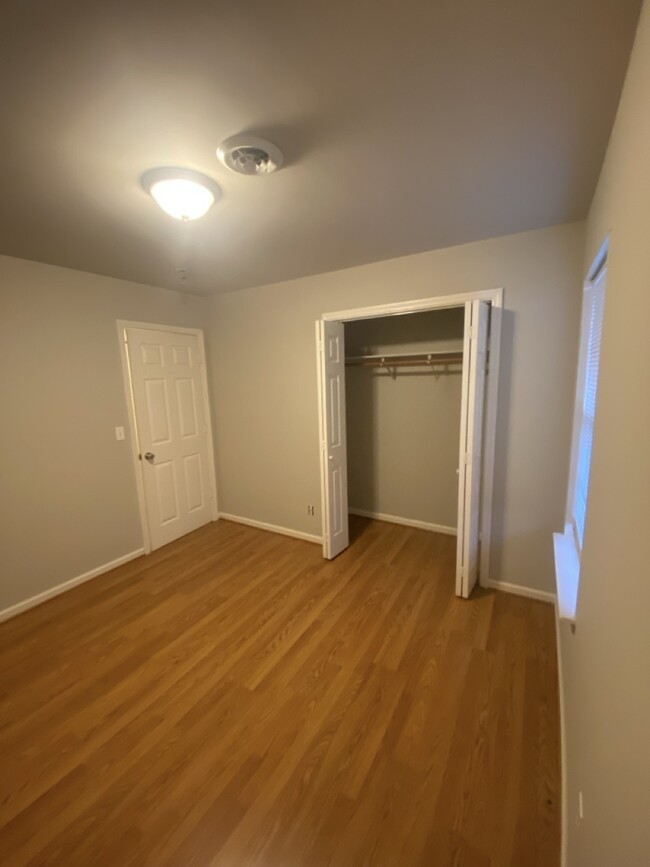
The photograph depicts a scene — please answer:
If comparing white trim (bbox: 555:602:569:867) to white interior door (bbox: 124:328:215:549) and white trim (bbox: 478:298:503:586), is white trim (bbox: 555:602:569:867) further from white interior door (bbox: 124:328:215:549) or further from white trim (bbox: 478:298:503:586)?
white interior door (bbox: 124:328:215:549)

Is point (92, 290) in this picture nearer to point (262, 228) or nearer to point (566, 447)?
point (262, 228)

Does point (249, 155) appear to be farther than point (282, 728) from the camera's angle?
No

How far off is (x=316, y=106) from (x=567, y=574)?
6.87 ft

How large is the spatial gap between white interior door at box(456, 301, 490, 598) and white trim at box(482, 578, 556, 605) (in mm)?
172

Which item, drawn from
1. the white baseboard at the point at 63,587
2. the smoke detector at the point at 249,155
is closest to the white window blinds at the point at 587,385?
the smoke detector at the point at 249,155

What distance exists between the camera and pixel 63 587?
108 inches

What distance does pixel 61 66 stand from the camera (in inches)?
38.9

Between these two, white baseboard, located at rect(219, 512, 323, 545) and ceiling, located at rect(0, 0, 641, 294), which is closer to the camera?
ceiling, located at rect(0, 0, 641, 294)

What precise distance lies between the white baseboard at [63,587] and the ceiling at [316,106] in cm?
246

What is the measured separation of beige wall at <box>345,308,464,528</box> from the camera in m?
3.33

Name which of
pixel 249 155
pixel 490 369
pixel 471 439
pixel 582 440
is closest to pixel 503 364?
pixel 490 369

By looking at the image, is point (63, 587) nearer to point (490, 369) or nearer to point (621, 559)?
point (621, 559)

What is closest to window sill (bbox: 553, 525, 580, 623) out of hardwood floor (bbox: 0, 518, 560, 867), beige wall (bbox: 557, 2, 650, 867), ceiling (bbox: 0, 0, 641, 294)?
beige wall (bbox: 557, 2, 650, 867)

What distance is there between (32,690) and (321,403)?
2454mm
